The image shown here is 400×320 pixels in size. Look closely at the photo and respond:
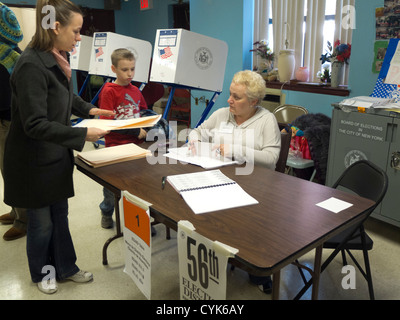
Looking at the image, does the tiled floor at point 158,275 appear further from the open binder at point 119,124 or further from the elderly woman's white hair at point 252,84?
the elderly woman's white hair at point 252,84

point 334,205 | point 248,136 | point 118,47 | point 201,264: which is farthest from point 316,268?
point 118,47

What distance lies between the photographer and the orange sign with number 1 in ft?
4.53

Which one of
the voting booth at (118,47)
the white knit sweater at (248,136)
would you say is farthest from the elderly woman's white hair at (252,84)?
the voting booth at (118,47)

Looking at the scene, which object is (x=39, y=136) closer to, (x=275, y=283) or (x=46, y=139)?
(x=46, y=139)

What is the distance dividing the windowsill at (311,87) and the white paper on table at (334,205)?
238cm

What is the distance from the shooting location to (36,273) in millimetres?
1956

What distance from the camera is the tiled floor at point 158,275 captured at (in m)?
1.97

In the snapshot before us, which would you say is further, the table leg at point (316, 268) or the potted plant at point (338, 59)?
the potted plant at point (338, 59)

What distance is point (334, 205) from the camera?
1.33m

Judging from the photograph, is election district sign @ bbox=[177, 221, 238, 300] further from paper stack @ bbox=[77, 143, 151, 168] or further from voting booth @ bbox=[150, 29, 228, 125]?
voting booth @ bbox=[150, 29, 228, 125]

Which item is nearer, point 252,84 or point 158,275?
point 252,84

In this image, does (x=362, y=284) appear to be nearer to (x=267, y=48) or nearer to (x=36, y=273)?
(x=36, y=273)

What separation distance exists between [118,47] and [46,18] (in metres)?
2.56
